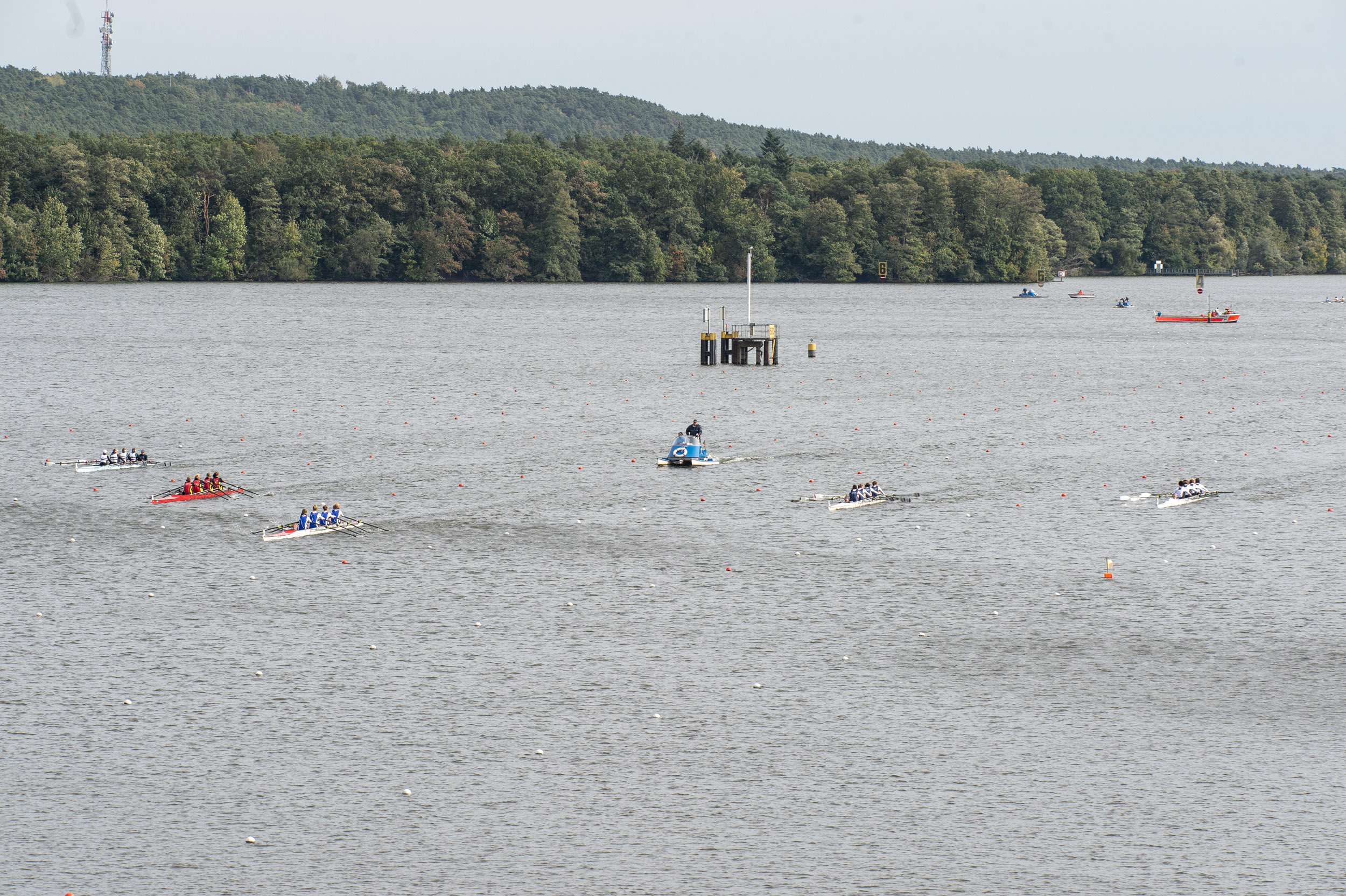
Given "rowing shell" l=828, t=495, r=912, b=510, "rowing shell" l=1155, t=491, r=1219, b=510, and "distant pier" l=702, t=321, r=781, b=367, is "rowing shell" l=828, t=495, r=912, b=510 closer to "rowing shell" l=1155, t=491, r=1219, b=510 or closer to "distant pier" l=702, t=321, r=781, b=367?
"rowing shell" l=1155, t=491, r=1219, b=510

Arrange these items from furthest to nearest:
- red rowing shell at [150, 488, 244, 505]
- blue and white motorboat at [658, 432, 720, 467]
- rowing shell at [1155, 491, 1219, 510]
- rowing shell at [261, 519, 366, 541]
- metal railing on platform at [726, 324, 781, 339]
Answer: metal railing on platform at [726, 324, 781, 339], blue and white motorboat at [658, 432, 720, 467], rowing shell at [1155, 491, 1219, 510], red rowing shell at [150, 488, 244, 505], rowing shell at [261, 519, 366, 541]

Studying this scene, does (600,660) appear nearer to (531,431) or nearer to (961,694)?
(961,694)

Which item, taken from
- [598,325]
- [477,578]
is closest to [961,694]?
[477,578]

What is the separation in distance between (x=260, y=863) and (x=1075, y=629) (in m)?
28.2

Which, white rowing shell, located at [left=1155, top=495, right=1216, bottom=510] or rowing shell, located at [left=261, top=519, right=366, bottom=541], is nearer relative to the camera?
rowing shell, located at [left=261, top=519, right=366, bottom=541]

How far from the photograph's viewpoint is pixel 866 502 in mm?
69312

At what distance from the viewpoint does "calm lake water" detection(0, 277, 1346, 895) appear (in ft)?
112

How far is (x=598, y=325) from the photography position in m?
180

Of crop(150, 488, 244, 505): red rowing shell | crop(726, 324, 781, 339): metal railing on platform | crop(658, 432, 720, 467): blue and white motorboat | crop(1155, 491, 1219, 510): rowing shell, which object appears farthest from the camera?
crop(726, 324, 781, 339): metal railing on platform

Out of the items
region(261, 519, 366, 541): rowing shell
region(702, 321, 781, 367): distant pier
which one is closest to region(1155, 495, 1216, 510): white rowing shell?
region(261, 519, 366, 541): rowing shell

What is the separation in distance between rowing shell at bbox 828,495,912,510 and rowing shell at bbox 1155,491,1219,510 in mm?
11564

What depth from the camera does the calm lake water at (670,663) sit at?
3400cm

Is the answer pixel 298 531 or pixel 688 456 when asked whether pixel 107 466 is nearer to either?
pixel 298 531

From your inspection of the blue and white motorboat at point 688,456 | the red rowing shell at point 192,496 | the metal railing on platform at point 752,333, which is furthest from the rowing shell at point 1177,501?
the metal railing on platform at point 752,333
